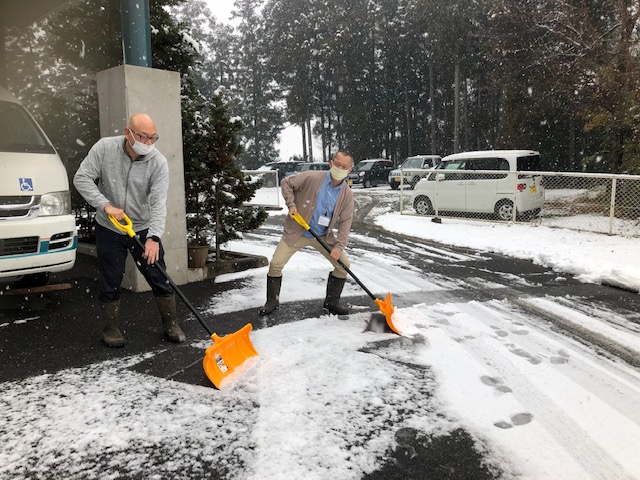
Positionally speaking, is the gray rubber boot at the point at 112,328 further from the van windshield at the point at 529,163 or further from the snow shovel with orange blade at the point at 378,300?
the van windshield at the point at 529,163

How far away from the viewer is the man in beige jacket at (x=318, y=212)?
4629mm

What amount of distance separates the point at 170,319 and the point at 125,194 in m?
1.08

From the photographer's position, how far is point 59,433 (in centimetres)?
268

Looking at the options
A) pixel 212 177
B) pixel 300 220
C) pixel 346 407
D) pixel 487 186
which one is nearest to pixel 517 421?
pixel 346 407

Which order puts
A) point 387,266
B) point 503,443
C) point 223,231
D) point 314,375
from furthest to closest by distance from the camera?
point 387,266, point 223,231, point 314,375, point 503,443

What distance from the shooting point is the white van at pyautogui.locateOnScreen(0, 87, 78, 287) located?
165 inches

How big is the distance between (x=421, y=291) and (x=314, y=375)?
2.69m

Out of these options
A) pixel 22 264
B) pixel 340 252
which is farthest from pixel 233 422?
pixel 22 264

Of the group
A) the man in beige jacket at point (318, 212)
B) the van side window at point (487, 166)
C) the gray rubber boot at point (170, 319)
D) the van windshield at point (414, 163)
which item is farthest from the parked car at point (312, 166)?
the gray rubber boot at point (170, 319)

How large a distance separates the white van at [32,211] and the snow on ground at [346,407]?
4.58 ft

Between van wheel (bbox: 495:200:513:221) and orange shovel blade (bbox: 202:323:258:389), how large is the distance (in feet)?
29.8

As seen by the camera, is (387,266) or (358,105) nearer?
(387,266)

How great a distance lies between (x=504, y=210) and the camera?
11.4m

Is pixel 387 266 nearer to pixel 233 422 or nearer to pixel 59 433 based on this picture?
pixel 233 422
